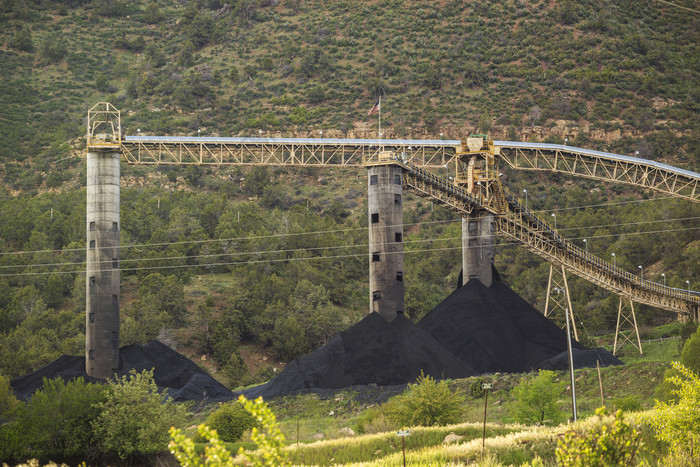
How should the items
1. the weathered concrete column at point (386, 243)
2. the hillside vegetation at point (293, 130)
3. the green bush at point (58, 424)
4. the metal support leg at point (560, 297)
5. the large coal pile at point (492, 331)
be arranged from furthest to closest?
the hillside vegetation at point (293, 130), the large coal pile at point (492, 331), the metal support leg at point (560, 297), the weathered concrete column at point (386, 243), the green bush at point (58, 424)

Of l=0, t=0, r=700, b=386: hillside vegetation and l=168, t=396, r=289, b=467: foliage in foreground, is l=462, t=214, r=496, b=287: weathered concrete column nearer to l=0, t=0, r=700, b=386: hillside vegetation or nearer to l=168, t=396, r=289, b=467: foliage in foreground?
l=0, t=0, r=700, b=386: hillside vegetation

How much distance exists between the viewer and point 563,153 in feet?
239

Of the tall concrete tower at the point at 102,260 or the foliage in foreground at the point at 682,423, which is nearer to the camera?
the foliage in foreground at the point at 682,423

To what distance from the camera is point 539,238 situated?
229 feet

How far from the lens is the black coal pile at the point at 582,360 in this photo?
58.0 metres

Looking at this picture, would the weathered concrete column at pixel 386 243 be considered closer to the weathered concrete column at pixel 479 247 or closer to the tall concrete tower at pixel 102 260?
the weathered concrete column at pixel 479 247

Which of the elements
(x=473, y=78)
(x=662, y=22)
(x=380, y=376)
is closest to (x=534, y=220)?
(x=380, y=376)

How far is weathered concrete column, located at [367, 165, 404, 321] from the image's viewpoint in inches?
2297

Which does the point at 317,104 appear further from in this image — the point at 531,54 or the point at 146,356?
the point at 146,356

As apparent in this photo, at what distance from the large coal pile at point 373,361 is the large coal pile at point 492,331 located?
4.22 metres

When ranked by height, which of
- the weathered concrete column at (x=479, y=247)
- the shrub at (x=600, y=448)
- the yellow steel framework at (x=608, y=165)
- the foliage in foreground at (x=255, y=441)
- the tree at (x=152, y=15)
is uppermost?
the tree at (x=152, y=15)

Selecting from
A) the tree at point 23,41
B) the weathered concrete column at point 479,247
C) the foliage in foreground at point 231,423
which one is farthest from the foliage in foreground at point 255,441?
the tree at point 23,41

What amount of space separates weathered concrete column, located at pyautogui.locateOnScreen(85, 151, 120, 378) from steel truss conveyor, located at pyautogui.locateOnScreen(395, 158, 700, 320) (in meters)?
18.8

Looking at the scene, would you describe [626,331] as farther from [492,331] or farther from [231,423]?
[231,423]
